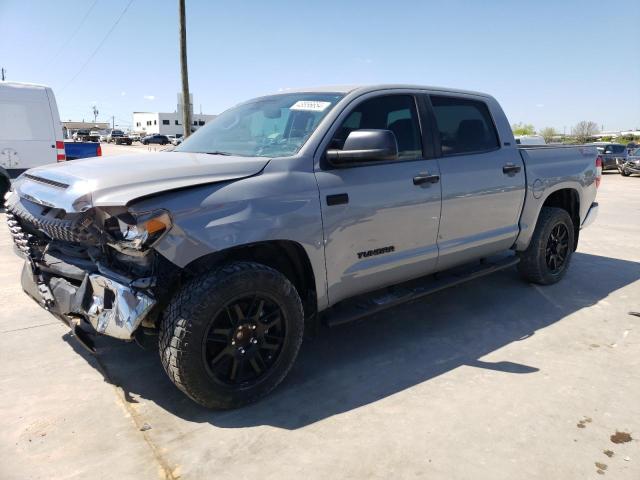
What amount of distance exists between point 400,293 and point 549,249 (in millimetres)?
2247

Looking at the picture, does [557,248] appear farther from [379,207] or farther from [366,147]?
[366,147]

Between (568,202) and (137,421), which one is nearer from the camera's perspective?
(137,421)

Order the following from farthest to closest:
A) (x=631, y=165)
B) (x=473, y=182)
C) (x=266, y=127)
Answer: (x=631, y=165) → (x=473, y=182) → (x=266, y=127)

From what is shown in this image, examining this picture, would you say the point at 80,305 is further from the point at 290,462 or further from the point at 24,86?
the point at 24,86

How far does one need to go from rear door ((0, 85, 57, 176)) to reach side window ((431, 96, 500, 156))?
327 inches

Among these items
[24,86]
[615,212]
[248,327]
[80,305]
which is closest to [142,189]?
[80,305]

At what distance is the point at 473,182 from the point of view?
3988 millimetres

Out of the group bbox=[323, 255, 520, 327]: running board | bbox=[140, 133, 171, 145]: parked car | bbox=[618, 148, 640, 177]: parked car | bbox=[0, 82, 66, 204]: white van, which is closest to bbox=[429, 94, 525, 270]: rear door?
bbox=[323, 255, 520, 327]: running board

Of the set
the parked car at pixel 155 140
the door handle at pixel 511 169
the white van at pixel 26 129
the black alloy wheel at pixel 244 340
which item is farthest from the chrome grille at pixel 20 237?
the parked car at pixel 155 140

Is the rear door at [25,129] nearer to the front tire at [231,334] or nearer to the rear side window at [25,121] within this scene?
the rear side window at [25,121]

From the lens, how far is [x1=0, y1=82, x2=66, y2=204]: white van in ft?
29.9

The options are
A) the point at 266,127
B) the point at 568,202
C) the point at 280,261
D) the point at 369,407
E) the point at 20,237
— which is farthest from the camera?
Result: the point at 568,202

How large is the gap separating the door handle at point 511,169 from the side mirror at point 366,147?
1.68 m

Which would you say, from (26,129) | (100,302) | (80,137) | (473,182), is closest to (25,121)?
(26,129)
